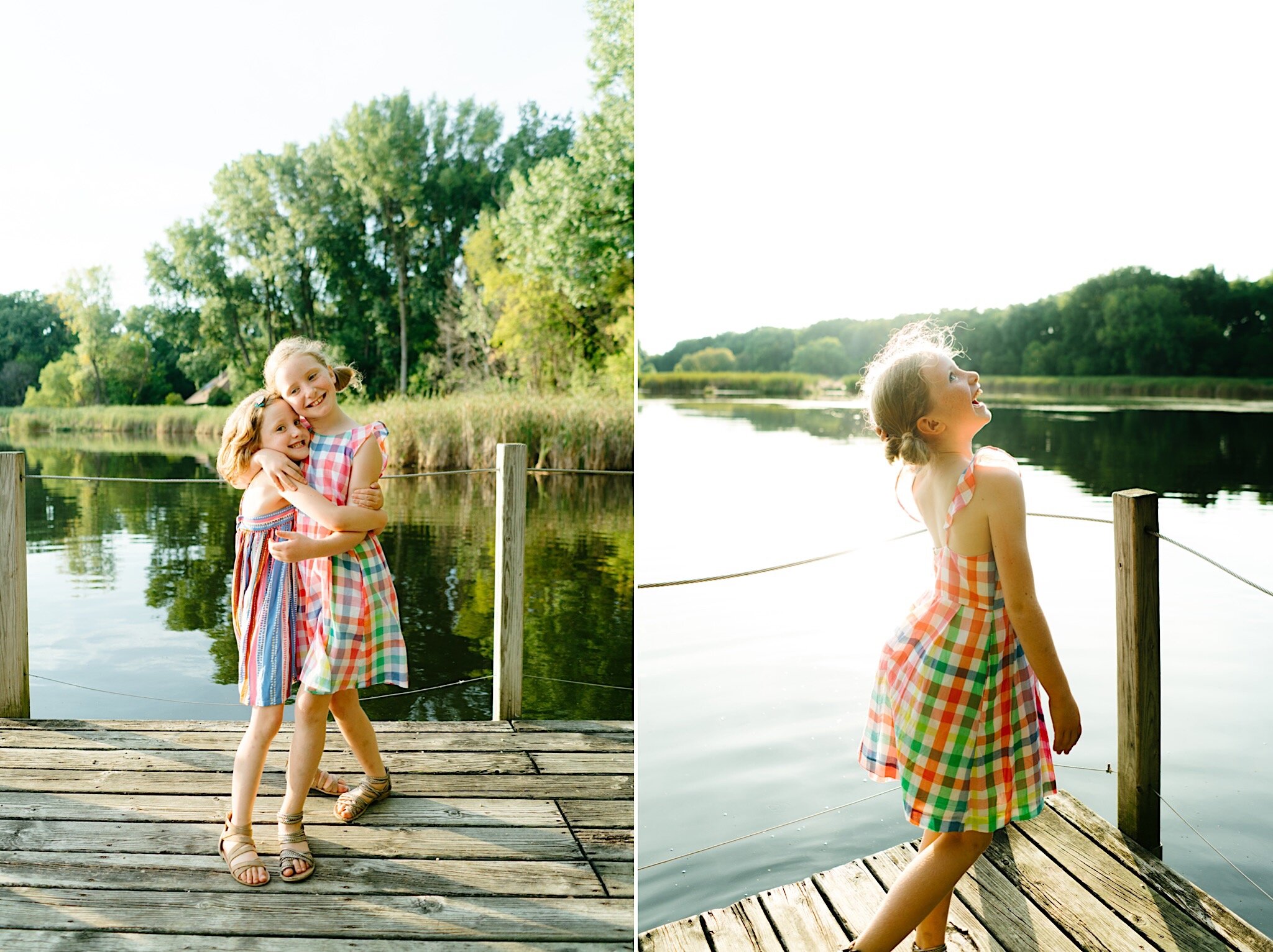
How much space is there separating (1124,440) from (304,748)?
49.4 feet

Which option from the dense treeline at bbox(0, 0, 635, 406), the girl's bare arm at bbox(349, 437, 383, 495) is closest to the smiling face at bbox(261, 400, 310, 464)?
the girl's bare arm at bbox(349, 437, 383, 495)

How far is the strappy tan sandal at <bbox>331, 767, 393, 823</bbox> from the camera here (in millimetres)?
1938

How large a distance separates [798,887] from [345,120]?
645 inches

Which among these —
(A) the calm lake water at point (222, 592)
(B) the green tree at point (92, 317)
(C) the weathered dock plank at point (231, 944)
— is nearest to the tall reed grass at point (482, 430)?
(A) the calm lake water at point (222, 592)

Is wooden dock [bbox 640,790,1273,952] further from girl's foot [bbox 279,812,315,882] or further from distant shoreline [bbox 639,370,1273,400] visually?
distant shoreline [bbox 639,370,1273,400]

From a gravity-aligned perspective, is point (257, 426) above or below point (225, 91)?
below

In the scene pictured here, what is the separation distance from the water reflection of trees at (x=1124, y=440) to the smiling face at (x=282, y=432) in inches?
379

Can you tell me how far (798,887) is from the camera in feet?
5.74

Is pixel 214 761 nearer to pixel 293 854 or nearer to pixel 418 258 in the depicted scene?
pixel 293 854

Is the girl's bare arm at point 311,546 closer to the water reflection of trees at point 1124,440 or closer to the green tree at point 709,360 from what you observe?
the water reflection of trees at point 1124,440

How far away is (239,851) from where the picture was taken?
1.71 metres

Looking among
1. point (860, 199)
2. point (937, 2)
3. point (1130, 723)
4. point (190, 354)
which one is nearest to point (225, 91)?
point (190, 354)

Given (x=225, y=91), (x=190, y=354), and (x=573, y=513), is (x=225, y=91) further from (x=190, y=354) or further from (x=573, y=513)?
(x=573, y=513)

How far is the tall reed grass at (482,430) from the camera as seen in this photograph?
9.23 metres
